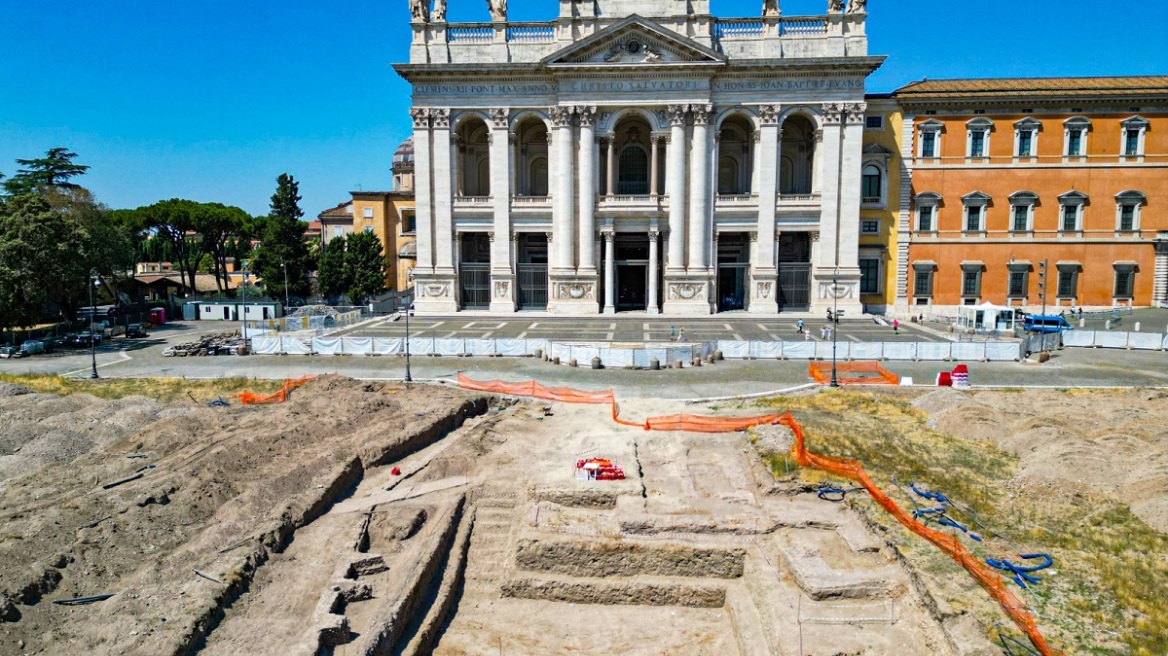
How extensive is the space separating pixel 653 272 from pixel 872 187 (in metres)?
18.5

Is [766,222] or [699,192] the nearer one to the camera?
[699,192]

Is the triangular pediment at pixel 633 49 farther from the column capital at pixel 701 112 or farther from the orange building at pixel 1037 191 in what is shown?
the orange building at pixel 1037 191

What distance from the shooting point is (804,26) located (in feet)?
172

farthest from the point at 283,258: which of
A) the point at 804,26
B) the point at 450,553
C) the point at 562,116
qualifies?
the point at 450,553

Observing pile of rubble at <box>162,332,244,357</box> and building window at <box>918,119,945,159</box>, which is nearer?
pile of rubble at <box>162,332,244,357</box>

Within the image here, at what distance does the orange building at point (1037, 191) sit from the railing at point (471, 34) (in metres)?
31.3

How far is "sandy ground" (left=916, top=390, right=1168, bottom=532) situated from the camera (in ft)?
57.0

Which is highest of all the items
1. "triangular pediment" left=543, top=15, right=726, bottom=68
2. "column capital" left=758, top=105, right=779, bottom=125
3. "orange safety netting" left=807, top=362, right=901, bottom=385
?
"triangular pediment" left=543, top=15, right=726, bottom=68

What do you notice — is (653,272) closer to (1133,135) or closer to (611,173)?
(611,173)

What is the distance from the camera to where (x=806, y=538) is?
51.4ft

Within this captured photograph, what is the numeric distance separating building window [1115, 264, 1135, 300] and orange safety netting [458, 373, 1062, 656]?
1338 inches

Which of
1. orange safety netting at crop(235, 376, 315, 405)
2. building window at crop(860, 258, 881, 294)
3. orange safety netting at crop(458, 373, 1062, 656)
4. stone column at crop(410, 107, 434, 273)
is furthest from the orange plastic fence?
stone column at crop(410, 107, 434, 273)

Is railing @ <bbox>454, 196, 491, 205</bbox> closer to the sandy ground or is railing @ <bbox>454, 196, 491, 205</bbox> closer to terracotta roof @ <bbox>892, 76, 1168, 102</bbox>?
terracotta roof @ <bbox>892, 76, 1168, 102</bbox>

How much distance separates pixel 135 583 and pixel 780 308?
4897cm
